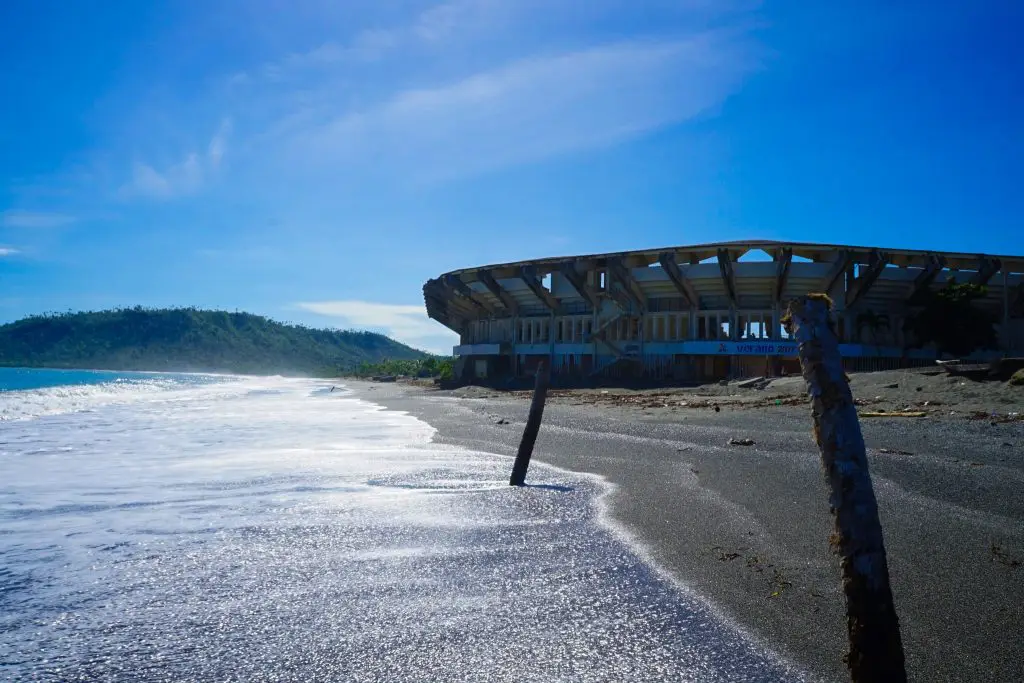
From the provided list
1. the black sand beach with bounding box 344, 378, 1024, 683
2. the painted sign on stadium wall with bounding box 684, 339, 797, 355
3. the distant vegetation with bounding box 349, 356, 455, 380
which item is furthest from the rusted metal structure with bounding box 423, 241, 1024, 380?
the black sand beach with bounding box 344, 378, 1024, 683

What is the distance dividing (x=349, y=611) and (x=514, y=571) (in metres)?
1.14

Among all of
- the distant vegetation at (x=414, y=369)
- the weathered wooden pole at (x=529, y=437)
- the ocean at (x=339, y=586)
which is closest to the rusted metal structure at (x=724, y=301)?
the distant vegetation at (x=414, y=369)

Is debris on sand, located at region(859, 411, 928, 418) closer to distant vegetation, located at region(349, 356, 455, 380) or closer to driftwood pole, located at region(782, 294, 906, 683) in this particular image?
driftwood pole, located at region(782, 294, 906, 683)

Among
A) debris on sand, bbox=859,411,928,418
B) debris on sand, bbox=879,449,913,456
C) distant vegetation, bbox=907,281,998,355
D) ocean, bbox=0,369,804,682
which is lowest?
ocean, bbox=0,369,804,682

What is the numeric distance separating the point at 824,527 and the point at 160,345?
178666 millimetres

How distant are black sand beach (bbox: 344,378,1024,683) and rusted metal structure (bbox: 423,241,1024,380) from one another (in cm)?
2253

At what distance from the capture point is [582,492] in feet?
23.7

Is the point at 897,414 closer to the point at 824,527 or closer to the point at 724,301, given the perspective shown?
the point at 824,527

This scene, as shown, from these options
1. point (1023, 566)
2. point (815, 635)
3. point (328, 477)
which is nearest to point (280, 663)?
point (815, 635)

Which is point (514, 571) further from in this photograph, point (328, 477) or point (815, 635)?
point (328, 477)

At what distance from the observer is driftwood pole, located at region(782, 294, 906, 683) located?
8.38ft

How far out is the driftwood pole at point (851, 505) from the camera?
2553mm

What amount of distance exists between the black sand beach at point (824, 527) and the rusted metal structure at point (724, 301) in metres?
22.5

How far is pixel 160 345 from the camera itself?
16162 centimetres
